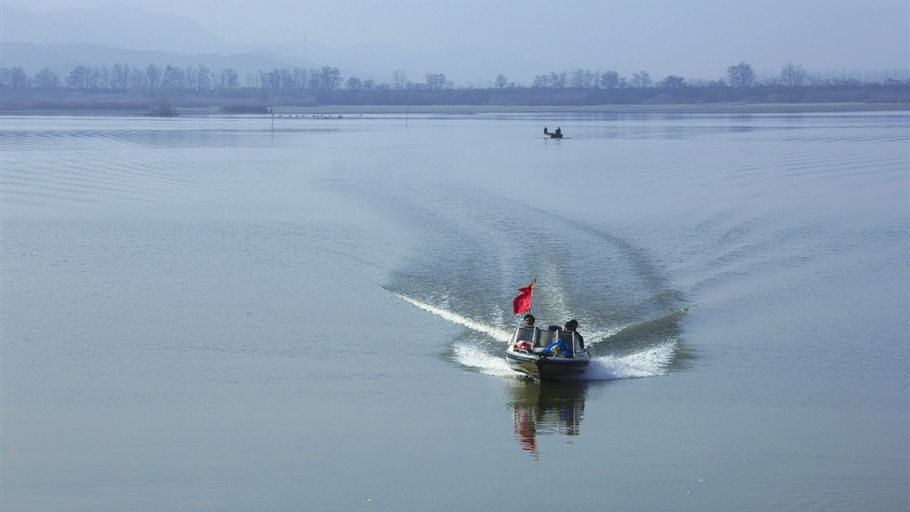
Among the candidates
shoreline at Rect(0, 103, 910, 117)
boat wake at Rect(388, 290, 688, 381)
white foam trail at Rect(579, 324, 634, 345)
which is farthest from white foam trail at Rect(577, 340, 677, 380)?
shoreline at Rect(0, 103, 910, 117)

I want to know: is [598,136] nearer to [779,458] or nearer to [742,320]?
[742,320]

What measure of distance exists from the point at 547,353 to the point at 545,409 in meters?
1.23

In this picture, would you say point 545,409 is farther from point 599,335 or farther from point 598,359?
point 599,335

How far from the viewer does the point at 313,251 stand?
28.1m

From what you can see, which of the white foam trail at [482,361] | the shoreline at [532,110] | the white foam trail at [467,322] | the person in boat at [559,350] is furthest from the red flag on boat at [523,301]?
the shoreline at [532,110]

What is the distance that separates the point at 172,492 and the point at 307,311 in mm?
9530

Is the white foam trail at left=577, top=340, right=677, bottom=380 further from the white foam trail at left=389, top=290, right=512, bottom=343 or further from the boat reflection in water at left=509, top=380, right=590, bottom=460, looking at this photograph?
the white foam trail at left=389, top=290, right=512, bottom=343

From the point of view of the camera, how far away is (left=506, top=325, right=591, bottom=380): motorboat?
16719 mm

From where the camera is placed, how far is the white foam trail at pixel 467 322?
1995cm

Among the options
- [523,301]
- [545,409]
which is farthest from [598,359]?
[545,409]

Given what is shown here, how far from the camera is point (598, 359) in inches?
722

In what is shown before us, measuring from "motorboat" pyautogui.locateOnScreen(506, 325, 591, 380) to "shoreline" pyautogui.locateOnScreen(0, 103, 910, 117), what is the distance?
127796 mm

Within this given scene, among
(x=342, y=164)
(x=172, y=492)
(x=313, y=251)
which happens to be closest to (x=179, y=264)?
(x=313, y=251)

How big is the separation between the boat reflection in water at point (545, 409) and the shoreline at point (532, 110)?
12850cm
